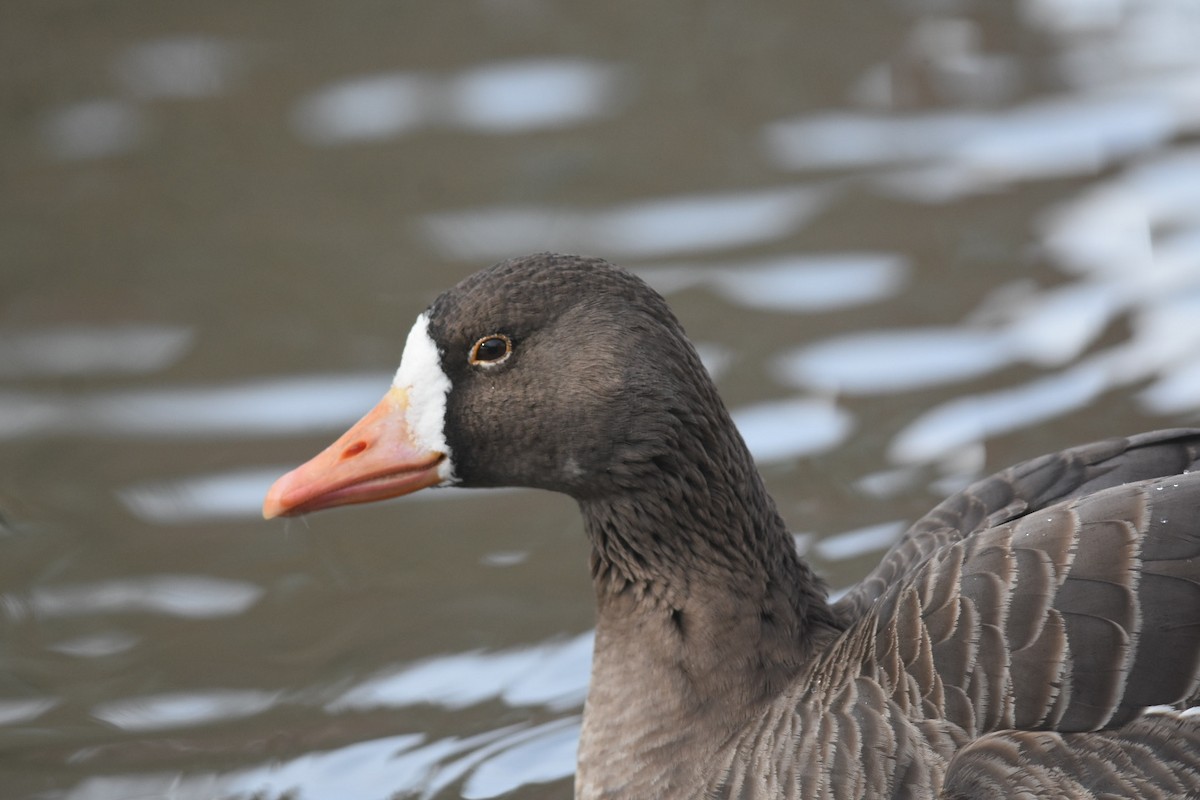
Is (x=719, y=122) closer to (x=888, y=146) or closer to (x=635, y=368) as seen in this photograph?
(x=888, y=146)

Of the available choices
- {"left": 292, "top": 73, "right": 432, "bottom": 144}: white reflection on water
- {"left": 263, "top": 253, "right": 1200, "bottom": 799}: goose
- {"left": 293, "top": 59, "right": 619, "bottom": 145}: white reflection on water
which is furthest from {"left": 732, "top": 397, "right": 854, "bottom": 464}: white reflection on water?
{"left": 292, "top": 73, "right": 432, "bottom": 144}: white reflection on water

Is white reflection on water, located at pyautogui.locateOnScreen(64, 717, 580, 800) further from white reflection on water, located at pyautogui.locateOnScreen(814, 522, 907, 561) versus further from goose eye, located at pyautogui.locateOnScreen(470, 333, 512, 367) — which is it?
goose eye, located at pyautogui.locateOnScreen(470, 333, 512, 367)

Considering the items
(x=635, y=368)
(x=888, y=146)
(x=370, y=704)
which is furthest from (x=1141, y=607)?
(x=888, y=146)

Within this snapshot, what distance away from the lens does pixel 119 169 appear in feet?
35.6

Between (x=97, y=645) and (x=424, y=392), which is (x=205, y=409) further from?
(x=424, y=392)

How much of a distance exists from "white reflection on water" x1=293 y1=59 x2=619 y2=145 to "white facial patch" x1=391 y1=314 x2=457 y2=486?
6.07m

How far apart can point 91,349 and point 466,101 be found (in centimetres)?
334

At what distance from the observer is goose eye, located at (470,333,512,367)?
5271mm

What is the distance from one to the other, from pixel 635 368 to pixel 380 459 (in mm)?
829

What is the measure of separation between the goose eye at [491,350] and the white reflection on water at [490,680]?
6.49 feet

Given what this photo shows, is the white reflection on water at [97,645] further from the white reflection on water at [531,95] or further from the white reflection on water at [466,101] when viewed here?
the white reflection on water at [531,95]

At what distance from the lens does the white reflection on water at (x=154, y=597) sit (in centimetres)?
741

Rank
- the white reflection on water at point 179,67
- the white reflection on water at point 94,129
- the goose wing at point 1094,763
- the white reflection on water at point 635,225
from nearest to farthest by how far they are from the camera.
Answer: the goose wing at point 1094,763 → the white reflection on water at point 635,225 → the white reflection on water at point 94,129 → the white reflection on water at point 179,67

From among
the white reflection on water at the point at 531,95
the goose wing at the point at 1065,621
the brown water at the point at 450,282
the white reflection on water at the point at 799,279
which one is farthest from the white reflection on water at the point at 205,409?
the goose wing at the point at 1065,621
